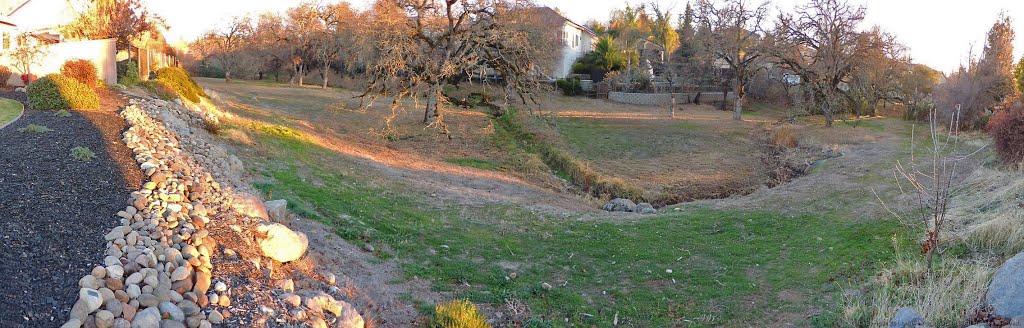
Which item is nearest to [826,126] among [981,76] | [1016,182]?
[981,76]

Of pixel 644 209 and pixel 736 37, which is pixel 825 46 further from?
pixel 644 209

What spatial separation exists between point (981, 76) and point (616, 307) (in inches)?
1093

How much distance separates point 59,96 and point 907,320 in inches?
569

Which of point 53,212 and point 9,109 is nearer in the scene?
point 53,212

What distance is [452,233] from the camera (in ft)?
35.2

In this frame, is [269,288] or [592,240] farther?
[592,240]

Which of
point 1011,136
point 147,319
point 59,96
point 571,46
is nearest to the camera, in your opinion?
point 147,319

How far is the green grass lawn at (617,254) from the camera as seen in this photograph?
7840 millimetres

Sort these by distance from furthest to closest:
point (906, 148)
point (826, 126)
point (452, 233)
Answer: point (826, 126) → point (906, 148) → point (452, 233)

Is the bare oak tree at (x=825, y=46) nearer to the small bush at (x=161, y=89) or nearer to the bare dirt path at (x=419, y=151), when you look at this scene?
the bare dirt path at (x=419, y=151)

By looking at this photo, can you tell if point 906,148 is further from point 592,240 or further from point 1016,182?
point 592,240

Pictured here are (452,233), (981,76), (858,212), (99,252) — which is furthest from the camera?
(981,76)

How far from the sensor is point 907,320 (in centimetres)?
625


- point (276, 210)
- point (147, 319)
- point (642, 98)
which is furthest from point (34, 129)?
point (642, 98)
